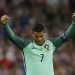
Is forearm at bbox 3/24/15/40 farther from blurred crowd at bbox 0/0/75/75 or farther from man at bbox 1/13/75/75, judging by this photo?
blurred crowd at bbox 0/0/75/75

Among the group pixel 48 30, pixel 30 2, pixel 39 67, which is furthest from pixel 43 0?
pixel 39 67

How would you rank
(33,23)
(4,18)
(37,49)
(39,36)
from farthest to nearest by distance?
(33,23), (37,49), (39,36), (4,18)

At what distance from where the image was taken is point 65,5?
60.5 feet

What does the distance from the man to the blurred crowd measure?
4.36m

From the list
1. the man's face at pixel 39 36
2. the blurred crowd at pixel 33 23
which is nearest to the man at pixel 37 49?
the man's face at pixel 39 36

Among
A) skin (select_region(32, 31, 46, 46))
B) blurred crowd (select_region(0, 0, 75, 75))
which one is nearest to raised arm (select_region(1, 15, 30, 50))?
skin (select_region(32, 31, 46, 46))

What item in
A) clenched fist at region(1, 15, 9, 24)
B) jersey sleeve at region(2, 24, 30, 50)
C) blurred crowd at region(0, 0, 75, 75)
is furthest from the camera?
blurred crowd at region(0, 0, 75, 75)

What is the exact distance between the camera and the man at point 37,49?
9.73m

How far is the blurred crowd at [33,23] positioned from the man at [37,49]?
4360 millimetres

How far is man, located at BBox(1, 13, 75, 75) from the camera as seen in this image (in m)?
9.73

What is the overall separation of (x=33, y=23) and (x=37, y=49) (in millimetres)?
7273

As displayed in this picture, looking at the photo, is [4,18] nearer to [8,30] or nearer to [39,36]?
[8,30]

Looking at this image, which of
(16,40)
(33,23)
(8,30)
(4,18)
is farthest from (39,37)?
(33,23)

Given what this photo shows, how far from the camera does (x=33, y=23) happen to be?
17188mm
